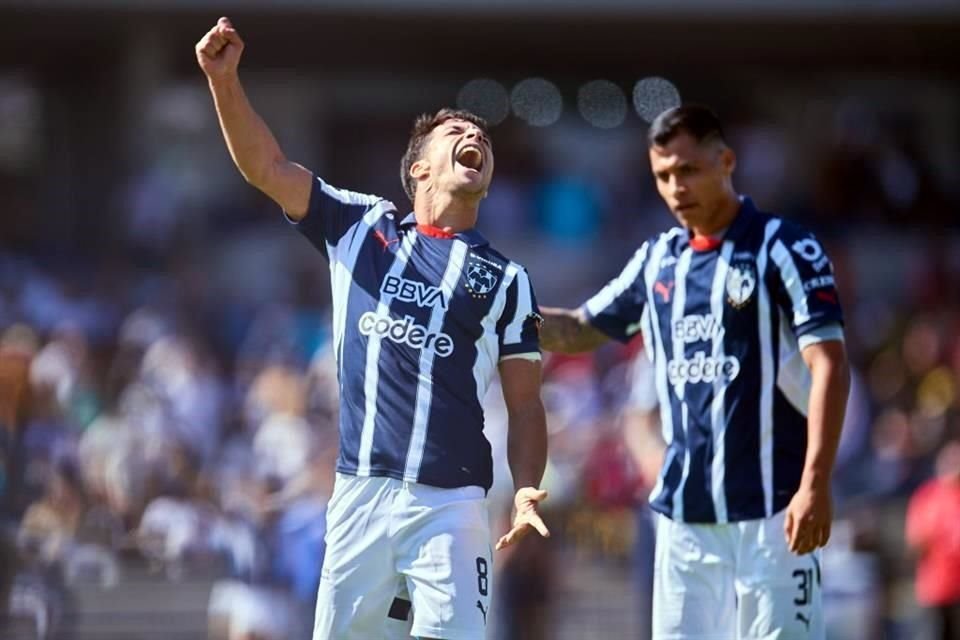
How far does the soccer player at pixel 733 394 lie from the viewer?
243 inches

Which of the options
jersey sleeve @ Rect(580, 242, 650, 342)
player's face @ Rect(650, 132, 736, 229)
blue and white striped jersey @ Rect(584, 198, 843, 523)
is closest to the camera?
blue and white striped jersey @ Rect(584, 198, 843, 523)

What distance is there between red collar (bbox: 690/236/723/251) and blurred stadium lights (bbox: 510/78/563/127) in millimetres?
14777

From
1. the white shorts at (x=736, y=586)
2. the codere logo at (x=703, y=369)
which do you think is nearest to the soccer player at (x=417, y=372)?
the codere logo at (x=703, y=369)

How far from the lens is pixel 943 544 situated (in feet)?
37.8

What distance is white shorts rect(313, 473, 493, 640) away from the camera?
18.8ft

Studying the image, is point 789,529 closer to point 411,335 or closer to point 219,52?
point 411,335

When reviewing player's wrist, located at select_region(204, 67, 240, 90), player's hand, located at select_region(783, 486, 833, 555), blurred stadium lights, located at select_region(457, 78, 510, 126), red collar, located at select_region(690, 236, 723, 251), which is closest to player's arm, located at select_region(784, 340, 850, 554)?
player's hand, located at select_region(783, 486, 833, 555)

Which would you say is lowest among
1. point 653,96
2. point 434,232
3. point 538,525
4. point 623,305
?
point 538,525

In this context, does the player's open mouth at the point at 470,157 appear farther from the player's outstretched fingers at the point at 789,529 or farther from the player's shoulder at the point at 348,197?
the player's outstretched fingers at the point at 789,529

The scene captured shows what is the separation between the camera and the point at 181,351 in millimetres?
14789

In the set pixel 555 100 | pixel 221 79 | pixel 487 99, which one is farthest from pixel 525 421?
pixel 555 100

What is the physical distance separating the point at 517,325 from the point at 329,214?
752 millimetres

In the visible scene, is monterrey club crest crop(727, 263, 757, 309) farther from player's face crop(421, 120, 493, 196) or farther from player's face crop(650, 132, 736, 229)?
player's face crop(421, 120, 493, 196)

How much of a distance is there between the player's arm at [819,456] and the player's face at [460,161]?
1.31 meters
